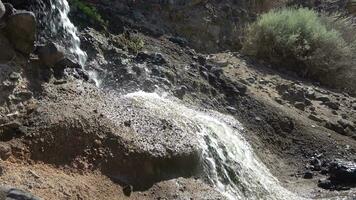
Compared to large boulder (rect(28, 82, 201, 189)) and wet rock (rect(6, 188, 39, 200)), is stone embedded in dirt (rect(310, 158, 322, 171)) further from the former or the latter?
wet rock (rect(6, 188, 39, 200))

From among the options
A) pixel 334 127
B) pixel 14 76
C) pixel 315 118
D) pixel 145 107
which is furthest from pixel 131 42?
pixel 14 76

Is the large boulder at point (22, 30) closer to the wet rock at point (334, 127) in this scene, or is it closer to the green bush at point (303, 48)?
the wet rock at point (334, 127)

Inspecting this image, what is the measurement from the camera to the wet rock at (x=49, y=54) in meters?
7.79

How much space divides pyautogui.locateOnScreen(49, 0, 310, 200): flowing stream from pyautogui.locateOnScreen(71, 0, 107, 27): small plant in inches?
27.9

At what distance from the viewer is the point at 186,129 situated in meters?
8.20

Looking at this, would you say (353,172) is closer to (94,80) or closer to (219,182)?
(219,182)

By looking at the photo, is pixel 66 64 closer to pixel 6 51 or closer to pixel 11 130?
pixel 6 51

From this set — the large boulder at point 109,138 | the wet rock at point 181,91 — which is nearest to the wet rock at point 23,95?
the large boulder at point 109,138

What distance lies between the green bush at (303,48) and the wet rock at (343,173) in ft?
13.9

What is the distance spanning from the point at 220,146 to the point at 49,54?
2556 mm

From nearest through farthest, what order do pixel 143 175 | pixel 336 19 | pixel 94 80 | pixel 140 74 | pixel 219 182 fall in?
1. pixel 143 175
2. pixel 219 182
3. pixel 94 80
4. pixel 140 74
5. pixel 336 19

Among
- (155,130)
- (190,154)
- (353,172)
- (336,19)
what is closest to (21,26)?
(155,130)

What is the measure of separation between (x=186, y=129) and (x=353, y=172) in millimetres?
3162

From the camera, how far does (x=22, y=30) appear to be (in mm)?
7500
